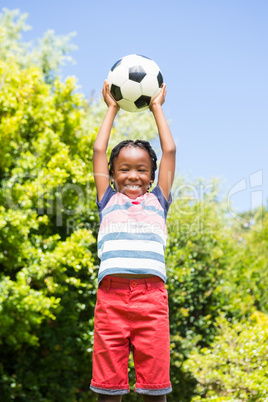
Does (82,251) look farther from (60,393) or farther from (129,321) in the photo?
(129,321)

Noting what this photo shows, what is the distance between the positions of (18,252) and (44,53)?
1125 centimetres

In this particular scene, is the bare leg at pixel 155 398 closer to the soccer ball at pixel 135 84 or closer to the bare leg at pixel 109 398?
the bare leg at pixel 109 398

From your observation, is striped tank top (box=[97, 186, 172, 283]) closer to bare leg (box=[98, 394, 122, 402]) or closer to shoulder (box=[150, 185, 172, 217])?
shoulder (box=[150, 185, 172, 217])

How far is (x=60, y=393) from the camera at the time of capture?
7.54 meters

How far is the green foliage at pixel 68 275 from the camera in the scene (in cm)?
623

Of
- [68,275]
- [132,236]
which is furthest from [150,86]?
[68,275]

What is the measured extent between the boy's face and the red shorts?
0.57 m

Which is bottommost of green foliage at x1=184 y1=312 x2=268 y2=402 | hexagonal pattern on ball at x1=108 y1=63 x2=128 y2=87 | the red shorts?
green foliage at x1=184 y1=312 x2=268 y2=402

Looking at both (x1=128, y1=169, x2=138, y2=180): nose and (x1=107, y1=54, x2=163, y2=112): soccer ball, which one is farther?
(x1=107, y1=54, x2=163, y2=112): soccer ball

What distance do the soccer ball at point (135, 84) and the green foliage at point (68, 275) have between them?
349 centimetres

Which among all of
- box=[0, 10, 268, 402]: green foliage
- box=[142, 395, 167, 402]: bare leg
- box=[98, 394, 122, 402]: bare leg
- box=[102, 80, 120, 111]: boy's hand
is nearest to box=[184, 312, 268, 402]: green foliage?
box=[0, 10, 268, 402]: green foliage

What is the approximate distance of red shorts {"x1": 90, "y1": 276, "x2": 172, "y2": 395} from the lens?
7.96 ft

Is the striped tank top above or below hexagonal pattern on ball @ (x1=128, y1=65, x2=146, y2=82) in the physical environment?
below

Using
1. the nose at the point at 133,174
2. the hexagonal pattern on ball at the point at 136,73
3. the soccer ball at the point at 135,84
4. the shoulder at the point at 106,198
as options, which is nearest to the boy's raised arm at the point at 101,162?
the shoulder at the point at 106,198
